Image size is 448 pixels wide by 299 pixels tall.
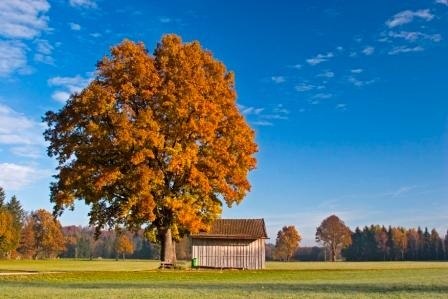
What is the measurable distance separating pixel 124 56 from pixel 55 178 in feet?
33.1

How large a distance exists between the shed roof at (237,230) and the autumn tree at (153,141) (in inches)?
678

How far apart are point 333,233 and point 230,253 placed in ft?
322

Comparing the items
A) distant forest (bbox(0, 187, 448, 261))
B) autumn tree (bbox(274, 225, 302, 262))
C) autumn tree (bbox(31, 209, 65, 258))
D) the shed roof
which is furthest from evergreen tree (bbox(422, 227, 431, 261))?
the shed roof

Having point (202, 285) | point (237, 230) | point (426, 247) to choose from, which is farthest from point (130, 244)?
point (202, 285)

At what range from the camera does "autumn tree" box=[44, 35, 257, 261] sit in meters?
37.5

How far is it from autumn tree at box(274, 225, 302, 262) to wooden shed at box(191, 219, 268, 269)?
88270 mm

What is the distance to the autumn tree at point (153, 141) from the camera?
37469 mm

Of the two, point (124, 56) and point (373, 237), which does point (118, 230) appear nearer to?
point (124, 56)

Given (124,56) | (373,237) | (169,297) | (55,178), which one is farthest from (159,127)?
(373,237)

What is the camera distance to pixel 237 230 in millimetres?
60219

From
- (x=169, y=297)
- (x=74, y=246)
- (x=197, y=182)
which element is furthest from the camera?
(x=74, y=246)

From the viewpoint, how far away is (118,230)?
4181 centimetres

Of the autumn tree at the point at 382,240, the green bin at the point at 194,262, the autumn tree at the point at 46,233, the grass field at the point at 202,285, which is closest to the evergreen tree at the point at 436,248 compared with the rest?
the autumn tree at the point at 382,240

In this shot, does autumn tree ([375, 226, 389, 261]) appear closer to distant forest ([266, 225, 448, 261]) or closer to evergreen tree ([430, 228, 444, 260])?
distant forest ([266, 225, 448, 261])
